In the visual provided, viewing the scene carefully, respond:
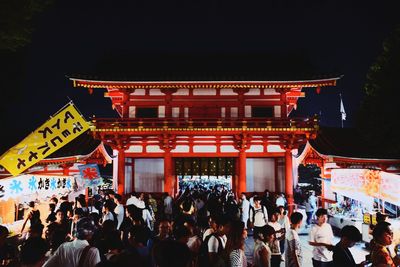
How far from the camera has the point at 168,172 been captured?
22000mm

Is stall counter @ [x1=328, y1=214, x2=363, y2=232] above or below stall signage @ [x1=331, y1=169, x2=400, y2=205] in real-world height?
below

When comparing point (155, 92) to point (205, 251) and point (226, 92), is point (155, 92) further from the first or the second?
point (205, 251)

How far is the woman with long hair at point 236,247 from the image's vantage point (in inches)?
205

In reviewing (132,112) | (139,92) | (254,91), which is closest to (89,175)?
(132,112)

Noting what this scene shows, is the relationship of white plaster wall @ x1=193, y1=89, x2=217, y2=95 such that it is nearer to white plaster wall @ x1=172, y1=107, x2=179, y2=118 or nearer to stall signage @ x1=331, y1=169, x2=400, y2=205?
white plaster wall @ x1=172, y1=107, x2=179, y2=118

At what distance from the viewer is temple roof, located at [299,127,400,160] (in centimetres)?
2484

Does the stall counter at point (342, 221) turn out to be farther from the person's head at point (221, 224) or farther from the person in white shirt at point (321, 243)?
the person's head at point (221, 224)

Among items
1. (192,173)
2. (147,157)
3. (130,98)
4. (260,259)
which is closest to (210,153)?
(192,173)

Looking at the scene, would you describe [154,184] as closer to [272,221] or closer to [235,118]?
[235,118]

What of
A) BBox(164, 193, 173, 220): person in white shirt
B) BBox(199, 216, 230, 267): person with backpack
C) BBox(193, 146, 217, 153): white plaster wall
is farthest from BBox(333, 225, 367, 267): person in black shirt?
BBox(193, 146, 217, 153): white plaster wall

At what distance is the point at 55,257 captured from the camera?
522 cm

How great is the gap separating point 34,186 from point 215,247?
35.8 ft

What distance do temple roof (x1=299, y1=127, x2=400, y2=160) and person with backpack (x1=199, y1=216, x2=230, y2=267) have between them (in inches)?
725

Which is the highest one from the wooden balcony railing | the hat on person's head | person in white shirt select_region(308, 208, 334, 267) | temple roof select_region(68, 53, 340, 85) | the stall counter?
temple roof select_region(68, 53, 340, 85)
